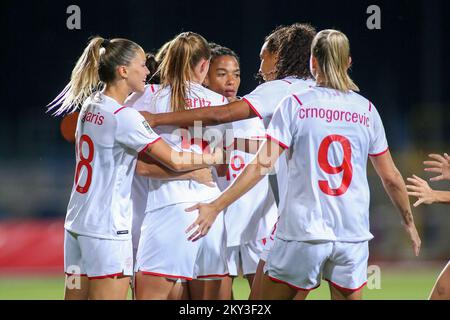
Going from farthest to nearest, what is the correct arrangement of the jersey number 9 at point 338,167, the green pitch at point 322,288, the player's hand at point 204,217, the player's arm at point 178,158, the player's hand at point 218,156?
the green pitch at point 322,288 < the player's hand at point 218,156 < the player's arm at point 178,158 < the player's hand at point 204,217 < the jersey number 9 at point 338,167

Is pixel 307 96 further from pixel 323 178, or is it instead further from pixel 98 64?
pixel 98 64

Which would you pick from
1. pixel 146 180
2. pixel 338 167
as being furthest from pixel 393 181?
pixel 146 180

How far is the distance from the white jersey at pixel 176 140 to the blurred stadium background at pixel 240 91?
8350 mm

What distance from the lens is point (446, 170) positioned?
18.6ft

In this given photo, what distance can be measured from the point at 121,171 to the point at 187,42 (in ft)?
3.48

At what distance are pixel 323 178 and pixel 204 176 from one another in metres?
0.99

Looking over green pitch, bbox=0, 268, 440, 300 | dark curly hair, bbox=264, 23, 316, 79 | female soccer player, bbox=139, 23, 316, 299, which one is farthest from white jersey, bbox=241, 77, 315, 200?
green pitch, bbox=0, 268, 440, 300

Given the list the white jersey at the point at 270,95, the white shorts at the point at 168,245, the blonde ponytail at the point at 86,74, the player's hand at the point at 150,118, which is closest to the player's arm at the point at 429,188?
the white jersey at the point at 270,95

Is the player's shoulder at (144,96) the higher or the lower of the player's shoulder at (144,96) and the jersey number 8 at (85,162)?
the higher

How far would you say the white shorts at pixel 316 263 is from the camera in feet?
15.7

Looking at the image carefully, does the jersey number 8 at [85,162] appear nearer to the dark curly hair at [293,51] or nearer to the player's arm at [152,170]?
the player's arm at [152,170]

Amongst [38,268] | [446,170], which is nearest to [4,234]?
[38,268]

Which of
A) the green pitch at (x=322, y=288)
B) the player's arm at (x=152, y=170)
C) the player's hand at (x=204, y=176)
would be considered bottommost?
the green pitch at (x=322, y=288)

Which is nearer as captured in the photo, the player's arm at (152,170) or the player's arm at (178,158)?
the player's arm at (178,158)
